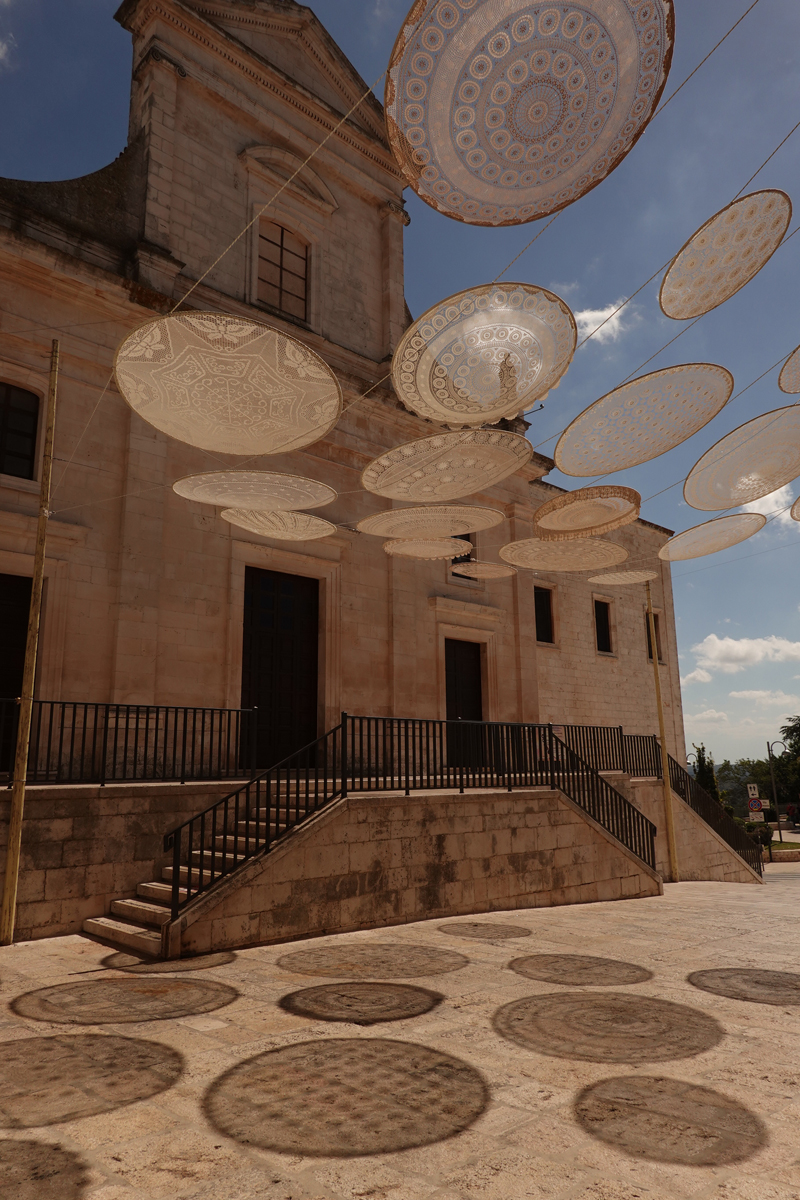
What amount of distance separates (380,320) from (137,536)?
8454mm

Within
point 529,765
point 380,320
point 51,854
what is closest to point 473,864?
point 529,765

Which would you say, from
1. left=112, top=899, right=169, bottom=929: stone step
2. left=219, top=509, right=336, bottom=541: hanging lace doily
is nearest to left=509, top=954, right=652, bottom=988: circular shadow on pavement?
left=112, top=899, right=169, bottom=929: stone step

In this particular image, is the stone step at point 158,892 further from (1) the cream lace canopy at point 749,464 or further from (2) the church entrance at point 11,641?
(1) the cream lace canopy at point 749,464

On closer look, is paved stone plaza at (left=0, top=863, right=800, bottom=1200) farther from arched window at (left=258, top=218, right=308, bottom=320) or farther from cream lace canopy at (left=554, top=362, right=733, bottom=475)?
arched window at (left=258, top=218, right=308, bottom=320)

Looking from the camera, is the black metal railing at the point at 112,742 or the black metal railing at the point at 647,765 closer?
the black metal railing at the point at 112,742

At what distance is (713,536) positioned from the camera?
35.3 ft

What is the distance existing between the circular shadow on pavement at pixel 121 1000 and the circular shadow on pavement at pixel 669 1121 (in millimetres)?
2916

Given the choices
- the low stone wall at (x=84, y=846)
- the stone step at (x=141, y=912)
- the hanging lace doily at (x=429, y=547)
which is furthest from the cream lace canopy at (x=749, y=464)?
the stone step at (x=141, y=912)

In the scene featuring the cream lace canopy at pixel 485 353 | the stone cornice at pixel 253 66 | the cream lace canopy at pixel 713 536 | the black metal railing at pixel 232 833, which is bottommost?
the black metal railing at pixel 232 833

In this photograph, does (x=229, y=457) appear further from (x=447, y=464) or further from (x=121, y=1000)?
(x=121, y=1000)

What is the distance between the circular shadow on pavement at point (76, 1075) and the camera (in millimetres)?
3521

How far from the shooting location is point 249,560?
12734 millimetres

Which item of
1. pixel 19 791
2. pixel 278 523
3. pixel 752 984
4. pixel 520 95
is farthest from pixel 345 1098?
pixel 278 523

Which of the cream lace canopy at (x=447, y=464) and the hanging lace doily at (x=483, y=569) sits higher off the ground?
the hanging lace doily at (x=483, y=569)
